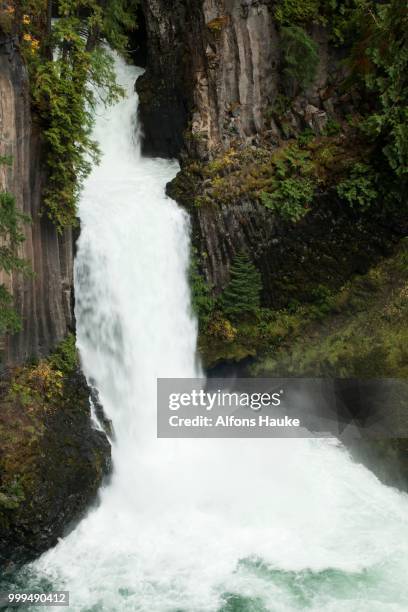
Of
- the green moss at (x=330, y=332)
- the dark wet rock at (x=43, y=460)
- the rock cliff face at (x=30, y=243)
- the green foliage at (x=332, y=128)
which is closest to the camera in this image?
the dark wet rock at (x=43, y=460)

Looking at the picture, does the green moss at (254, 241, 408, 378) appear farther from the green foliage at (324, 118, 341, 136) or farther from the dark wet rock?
the dark wet rock

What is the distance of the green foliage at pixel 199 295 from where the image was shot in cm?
1562

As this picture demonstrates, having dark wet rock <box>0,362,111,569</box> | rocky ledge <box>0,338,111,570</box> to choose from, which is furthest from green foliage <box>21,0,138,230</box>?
dark wet rock <box>0,362,111,569</box>

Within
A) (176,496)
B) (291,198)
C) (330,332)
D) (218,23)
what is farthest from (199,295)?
(218,23)

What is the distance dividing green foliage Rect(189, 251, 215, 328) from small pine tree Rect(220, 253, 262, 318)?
48cm

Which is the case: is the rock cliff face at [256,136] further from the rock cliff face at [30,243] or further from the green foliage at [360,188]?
the rock cliff face at [30,243]

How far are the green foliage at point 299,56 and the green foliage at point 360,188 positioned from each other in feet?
10.5

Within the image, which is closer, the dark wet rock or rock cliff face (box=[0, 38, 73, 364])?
the dark wet rock

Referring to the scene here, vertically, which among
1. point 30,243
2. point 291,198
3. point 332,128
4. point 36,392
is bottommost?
point 36,392

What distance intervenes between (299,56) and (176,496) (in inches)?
495

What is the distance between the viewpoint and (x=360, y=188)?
1512 centimetres

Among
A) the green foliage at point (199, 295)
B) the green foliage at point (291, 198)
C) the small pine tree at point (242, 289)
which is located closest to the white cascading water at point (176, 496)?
the green foliage at point (199, 295)

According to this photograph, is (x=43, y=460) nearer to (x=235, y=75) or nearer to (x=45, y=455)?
(x=45, y=455)

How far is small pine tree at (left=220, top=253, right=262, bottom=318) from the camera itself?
618 inches
